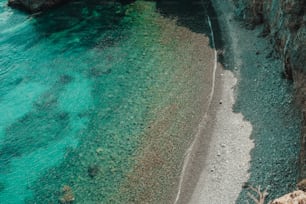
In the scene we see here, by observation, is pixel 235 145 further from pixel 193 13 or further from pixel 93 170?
pixel 193 13

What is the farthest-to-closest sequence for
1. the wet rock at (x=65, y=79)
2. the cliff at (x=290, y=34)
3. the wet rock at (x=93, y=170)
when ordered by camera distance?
the wet rock at (x=65, y=79)
the wet rock at (x=93, y=170)
the cliff at (x=290, y=34)

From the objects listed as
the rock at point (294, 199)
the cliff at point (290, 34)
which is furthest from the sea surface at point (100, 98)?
the rock at point (294, 199)

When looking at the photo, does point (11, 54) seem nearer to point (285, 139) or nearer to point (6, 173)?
point (6, 173)

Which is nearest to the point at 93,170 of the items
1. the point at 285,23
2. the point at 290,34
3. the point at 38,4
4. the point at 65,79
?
the point at 65,79

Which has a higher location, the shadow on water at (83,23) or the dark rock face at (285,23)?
the dark rock face at (285,23)

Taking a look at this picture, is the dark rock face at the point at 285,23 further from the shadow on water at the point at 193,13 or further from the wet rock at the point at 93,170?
the wet rock at the point at 93,170

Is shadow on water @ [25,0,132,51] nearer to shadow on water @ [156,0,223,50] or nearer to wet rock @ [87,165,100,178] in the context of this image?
shadow on water @ [156,0,223,50]

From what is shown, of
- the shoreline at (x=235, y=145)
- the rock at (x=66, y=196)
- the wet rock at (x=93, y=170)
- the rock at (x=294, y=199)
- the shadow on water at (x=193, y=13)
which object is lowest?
the rock at (x=66, y=196)

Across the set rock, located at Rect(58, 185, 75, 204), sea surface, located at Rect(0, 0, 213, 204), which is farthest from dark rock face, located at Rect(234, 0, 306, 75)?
rock, located at Rect(58, 185, 75, 204)
